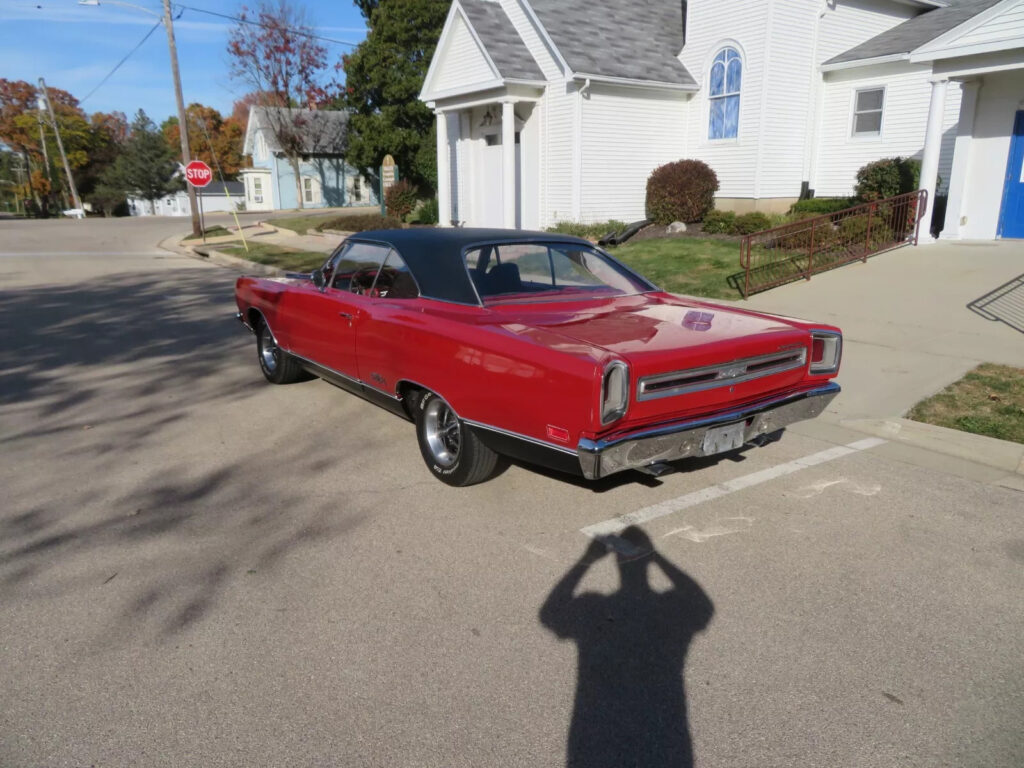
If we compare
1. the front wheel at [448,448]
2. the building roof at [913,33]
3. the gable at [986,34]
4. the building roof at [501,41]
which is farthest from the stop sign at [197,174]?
the front wheel at [448,448]

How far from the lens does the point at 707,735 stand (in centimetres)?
269

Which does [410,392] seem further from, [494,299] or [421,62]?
[421,62]

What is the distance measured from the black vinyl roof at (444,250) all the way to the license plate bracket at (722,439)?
5.31 feet

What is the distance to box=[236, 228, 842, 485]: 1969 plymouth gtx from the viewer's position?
12.5ft

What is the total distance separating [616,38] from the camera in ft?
63.5

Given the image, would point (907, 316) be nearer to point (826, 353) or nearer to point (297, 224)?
point (826, 353)

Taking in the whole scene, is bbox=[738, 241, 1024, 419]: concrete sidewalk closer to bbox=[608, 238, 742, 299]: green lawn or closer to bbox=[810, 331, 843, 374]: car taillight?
bbox=[608, 238, 742, 299]: green lawn

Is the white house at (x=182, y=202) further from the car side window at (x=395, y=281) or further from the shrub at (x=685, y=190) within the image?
the car side window at (x=395, y=281)

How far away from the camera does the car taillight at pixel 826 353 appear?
15.6 ft

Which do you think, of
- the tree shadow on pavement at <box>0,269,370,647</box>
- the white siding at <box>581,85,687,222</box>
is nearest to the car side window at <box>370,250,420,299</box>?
the tree shadow on pavement at <box>0,269,370,647</box>

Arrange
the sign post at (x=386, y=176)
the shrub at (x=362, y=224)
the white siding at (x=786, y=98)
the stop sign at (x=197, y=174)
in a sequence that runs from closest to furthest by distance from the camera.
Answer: the white siding at (x=786, y=98)
the stop sign at (x=197, y=174)
the shrub at (x=362, y=224)
the sign post at (x=386, y=176)

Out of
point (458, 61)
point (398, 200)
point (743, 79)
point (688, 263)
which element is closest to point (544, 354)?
point (688, 263)

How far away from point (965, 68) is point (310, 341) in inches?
520

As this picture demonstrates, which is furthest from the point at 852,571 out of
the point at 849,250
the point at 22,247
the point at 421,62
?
the point at 421,62
